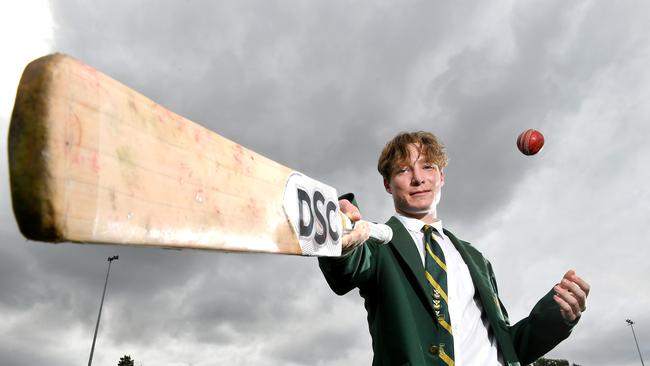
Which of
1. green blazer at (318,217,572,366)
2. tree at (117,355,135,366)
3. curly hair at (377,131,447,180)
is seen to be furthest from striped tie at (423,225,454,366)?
tree at (117,355,135,366)

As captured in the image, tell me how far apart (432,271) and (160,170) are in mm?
1999

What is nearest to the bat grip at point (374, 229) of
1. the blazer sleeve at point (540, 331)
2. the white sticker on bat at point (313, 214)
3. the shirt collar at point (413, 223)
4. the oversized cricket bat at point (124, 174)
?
the white sticker on bat at point (313, 214)

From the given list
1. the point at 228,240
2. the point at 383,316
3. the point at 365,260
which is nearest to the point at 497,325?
the point at 383,316

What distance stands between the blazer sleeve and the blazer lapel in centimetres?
87

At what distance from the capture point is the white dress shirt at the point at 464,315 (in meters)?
2.62

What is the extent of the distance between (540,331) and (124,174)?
2.83 m

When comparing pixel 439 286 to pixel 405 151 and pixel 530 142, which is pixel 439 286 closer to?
pixel 405 151

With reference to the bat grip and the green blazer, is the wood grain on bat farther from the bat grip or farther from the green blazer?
the green blazer

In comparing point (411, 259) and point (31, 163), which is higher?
point (411, 259)

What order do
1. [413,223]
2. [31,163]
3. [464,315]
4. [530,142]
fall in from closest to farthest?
[31,163] → [464,315] → [413,223] → [530,142]

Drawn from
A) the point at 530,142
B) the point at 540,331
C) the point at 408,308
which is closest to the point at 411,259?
the point at 408,308

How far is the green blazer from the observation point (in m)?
2.38

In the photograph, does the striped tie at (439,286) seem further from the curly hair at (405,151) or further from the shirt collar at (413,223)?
the curly hair at (405,151)

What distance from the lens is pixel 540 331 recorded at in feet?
9.63
